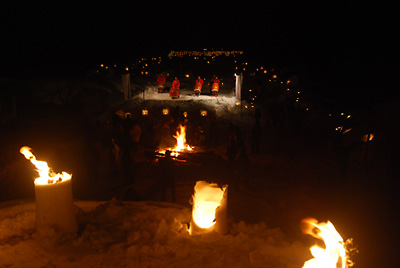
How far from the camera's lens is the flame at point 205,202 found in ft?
16.9

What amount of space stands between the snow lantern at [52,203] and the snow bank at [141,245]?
0.68 feet

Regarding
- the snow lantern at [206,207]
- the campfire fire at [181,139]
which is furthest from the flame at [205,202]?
the campfire fire at [181,139]

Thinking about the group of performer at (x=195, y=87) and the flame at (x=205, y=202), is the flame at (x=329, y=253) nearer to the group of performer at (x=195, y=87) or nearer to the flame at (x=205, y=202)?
the flame at (x=205, y=202)

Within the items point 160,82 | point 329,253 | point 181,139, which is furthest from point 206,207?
point 160,82

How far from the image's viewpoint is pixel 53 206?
4.93 meters

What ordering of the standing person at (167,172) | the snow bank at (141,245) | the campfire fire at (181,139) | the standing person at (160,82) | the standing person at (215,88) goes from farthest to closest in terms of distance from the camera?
1. the standing person at (160,82)
2. the standing person at (215,88)
3. the campfire fire at (181,139)
4. the standing person at (167,172)
5. the snow bank at (141,245)

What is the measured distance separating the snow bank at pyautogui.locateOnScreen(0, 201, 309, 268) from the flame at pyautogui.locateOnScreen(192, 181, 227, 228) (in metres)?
0.29

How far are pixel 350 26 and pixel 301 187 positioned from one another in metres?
14.0

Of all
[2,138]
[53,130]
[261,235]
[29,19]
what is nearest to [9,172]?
[2,138]

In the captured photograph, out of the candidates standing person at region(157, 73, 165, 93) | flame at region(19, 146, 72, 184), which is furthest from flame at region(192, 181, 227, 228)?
standing person at region(157, 73, 165, 93)

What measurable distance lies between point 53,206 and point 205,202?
2285 mm

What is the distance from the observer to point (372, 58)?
19.3 metres

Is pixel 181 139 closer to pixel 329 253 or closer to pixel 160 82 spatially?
pixel 160 82

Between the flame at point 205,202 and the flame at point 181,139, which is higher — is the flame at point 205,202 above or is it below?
below
